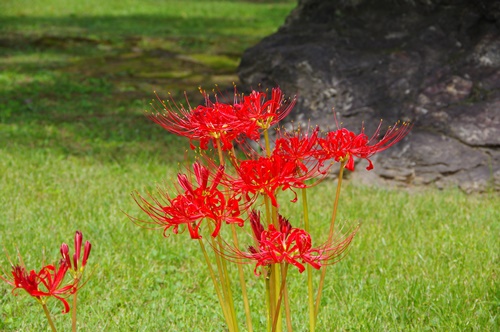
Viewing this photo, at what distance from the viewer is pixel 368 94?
6598 mm

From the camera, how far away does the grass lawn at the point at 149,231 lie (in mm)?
3900

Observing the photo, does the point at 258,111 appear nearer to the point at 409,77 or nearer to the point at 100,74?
the point at 409,77

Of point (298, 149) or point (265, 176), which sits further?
point (298, 149)

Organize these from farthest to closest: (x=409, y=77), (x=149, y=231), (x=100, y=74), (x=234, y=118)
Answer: (x=100, y=74)
(x=409, y=77)
(x=149, y=231)
(x=234, y=118)

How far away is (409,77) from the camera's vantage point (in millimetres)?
6598

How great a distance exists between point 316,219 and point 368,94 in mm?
1646

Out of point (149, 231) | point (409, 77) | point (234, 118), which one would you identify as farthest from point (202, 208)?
point (409, 77)

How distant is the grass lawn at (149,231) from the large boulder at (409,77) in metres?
0.27

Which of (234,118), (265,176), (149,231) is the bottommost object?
(149,231)

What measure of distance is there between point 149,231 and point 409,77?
2.73 metres

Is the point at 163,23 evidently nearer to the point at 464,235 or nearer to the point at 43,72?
the point at 43,72

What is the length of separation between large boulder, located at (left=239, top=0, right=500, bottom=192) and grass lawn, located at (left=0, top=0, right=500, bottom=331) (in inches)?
10.8

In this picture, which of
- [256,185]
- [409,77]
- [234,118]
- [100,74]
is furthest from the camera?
[100,74]

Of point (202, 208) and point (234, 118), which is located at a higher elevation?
point (234, 118)
